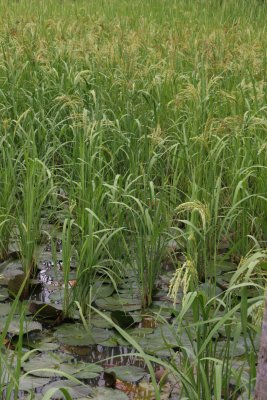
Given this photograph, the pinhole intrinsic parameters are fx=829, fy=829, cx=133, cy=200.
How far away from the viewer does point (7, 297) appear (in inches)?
126

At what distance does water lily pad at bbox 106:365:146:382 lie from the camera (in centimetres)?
261

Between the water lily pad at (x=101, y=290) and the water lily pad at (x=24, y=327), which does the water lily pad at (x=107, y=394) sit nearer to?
the water lily pad at (x=24, y=327)

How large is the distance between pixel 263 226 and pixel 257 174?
31cm

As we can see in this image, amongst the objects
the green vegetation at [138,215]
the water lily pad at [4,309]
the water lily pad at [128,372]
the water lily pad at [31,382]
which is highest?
the green vegetation at [138,215]

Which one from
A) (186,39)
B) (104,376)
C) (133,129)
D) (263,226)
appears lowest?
(104,376)

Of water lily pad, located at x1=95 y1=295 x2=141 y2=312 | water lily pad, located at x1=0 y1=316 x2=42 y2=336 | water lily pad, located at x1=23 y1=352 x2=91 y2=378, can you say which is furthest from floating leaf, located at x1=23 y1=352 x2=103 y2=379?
water lily pad, located at x1=95 y1=295 x2=141 y2=312

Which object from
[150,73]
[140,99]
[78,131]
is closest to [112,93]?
[140,99]

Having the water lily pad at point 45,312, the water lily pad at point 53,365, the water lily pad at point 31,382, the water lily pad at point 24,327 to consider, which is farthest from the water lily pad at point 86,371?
the water lily pad at point 45,312

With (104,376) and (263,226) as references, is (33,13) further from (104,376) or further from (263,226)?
(104,376)

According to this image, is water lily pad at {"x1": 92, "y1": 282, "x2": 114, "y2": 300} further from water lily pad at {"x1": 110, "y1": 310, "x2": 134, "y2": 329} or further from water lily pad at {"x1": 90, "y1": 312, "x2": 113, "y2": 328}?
water lily pad at {"x1": 110, "y1": 310, "x2": 134, "y2": 329}

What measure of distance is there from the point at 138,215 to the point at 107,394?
0.91 meters

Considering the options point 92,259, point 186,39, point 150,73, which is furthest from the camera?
point 186,39

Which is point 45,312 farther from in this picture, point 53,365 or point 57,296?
point 53,365

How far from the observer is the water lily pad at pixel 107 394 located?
2.49 m
